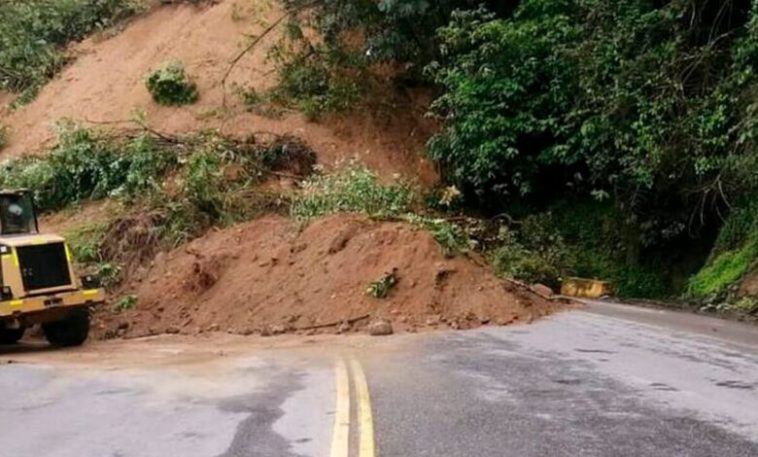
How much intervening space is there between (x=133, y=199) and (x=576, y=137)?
10.9 m

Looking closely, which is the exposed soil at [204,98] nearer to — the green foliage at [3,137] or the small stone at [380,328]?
the green foliage at [3,137]

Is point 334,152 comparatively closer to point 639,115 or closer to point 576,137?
point 576,137

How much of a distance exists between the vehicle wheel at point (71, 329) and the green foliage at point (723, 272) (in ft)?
38.0

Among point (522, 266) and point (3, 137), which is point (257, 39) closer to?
point (3, 137)

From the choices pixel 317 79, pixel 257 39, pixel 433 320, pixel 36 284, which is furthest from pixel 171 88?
pixel 433 320

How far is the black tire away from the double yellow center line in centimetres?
850

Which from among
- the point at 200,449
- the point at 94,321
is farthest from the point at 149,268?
the point at 200,449

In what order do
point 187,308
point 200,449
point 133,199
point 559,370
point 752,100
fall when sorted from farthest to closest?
point 133,199
point 187,308
point 752,100
point 559,370
point 200,449

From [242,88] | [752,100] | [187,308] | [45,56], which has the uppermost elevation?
[45,56]

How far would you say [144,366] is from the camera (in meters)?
13.6

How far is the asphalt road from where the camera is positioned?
24.9 ft

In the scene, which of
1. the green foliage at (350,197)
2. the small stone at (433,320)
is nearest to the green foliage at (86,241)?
the green foliage at (350,197)

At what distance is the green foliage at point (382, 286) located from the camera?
17594 mm

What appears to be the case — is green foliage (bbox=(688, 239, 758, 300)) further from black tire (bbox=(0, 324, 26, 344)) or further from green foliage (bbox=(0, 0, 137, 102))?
green foliage (bbox=(0, 0, 137, 102))
